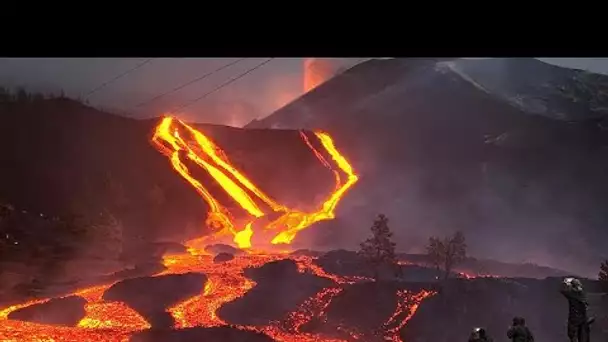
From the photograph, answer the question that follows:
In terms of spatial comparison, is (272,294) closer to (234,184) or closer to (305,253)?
(305,253)

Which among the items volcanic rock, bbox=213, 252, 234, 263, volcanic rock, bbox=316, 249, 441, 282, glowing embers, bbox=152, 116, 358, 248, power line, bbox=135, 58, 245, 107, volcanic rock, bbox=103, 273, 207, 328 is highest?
power line, bbox=135, 58, 245, 107

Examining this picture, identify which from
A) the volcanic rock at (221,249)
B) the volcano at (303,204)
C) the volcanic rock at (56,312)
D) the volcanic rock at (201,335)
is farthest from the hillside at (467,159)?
the volcanic rock at (56,312)

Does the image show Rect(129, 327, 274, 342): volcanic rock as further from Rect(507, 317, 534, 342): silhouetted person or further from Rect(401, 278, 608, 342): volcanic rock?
Rect(507, 317, 534, 342): silhouetted person

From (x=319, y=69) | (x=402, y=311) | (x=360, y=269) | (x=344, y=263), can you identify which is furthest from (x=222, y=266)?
(x=319, y=69)

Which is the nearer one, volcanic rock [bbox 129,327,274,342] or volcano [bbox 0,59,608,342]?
volcanic rock [bbox 129,327,274,342]

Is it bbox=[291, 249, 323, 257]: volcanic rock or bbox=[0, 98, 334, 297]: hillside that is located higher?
bbox=[0, 98, 334, 297]: hillside

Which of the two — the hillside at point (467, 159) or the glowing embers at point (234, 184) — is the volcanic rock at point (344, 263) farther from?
the glowing embers at point (234, 184)

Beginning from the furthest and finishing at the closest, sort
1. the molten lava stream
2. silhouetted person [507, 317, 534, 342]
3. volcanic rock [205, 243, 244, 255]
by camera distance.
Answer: volcanic rock [205, 243, 244, 255], the molten lava stream, silhouetted person [507, 317, 534, 342]

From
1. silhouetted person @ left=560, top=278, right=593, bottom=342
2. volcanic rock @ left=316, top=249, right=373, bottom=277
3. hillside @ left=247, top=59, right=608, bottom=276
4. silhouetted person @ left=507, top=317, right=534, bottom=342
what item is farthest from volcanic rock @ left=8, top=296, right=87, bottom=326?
silhouetted person @ left=560, top=278, right=593, bottom=342
